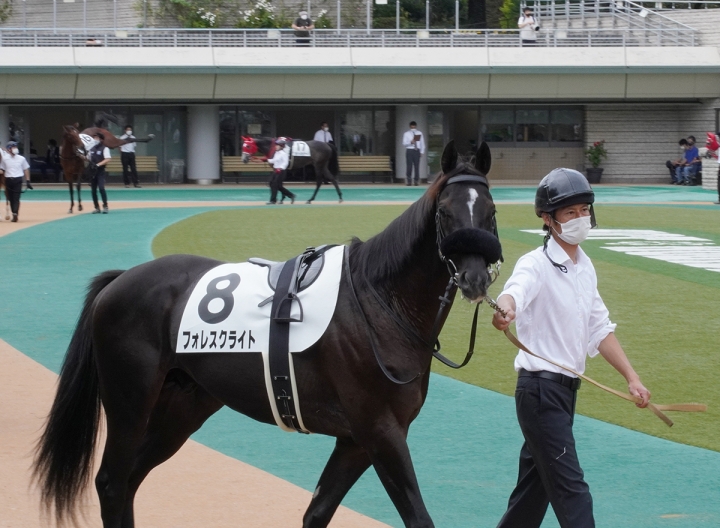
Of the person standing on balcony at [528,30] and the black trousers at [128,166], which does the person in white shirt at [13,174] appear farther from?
the person standing on balcony at [528,30]

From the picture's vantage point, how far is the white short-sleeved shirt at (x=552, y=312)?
3835 mm

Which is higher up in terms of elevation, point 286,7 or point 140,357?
point 286,7

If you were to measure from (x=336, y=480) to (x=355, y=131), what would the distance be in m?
32.9

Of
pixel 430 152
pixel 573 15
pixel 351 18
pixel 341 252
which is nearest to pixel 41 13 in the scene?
pixel 351 18

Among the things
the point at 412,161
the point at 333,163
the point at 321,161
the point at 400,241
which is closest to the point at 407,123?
the point at 412,161

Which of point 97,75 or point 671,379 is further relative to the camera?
point 97,75

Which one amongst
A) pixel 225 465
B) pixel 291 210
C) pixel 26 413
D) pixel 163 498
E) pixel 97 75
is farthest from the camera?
pixel 97 75

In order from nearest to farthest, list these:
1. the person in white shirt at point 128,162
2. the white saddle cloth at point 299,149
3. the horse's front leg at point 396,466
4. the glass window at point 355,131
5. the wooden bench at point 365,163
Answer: the horse's front leg at point 396,466 < the white saddle cloth at point 299,149 < the person in white shirt at point 128,162 < the glass window at point 355,131 < the wooden bench at point 365,163

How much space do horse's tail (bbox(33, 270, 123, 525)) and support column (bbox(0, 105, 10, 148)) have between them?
31545 mm

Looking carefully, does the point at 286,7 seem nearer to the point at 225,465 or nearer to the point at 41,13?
the point at 41,13

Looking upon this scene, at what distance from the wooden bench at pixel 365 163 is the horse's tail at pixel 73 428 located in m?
31.9

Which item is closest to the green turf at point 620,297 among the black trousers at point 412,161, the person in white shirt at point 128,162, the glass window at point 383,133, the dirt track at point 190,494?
the dirt track at point 190,494

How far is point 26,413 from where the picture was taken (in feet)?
22.4

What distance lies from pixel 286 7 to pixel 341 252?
38706 millimetres
